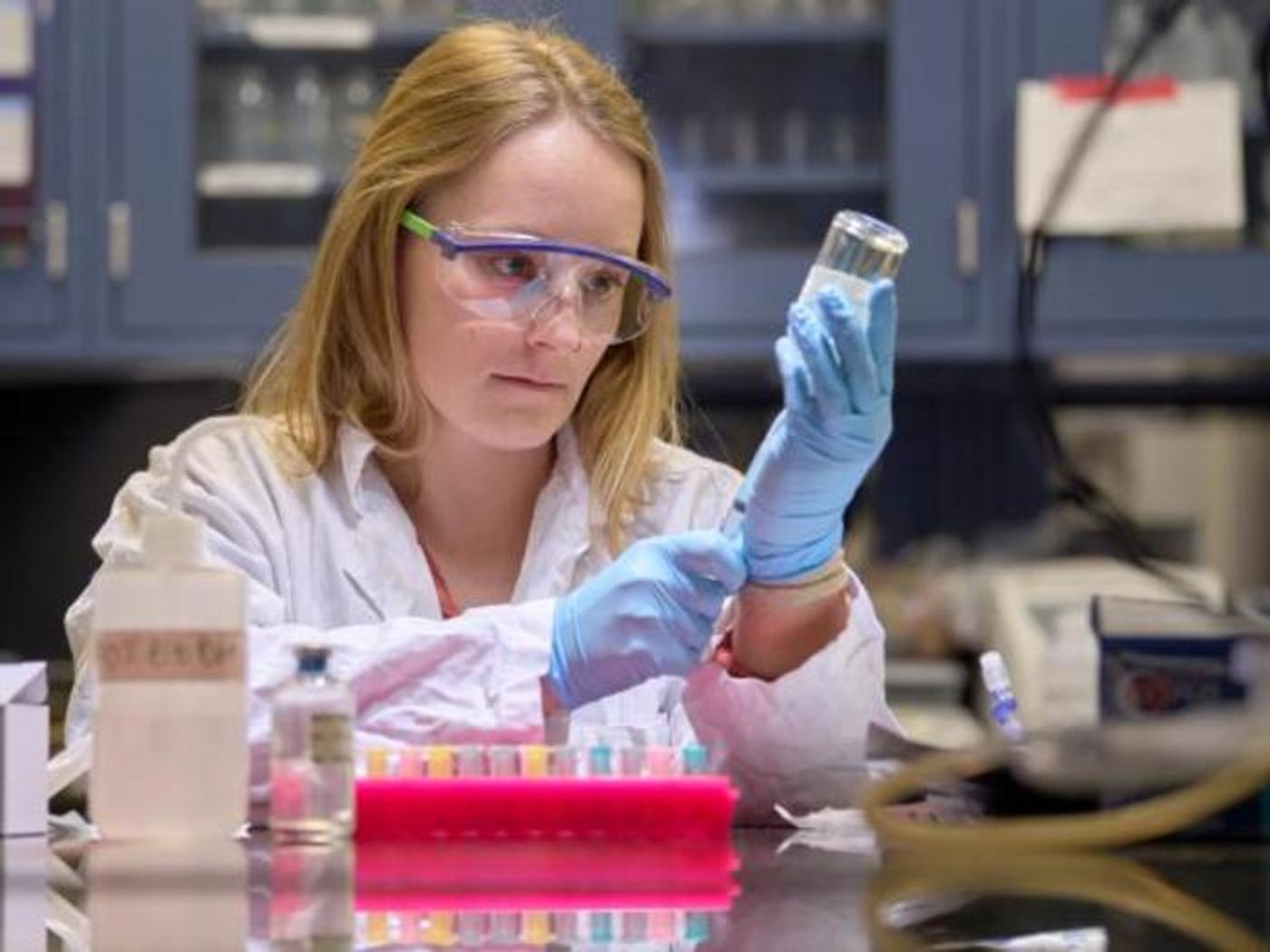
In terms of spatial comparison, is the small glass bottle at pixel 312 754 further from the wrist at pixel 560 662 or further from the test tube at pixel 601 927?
the wrist at pixel 560 662

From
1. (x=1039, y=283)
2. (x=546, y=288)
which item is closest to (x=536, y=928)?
→ (x=546, y=288)

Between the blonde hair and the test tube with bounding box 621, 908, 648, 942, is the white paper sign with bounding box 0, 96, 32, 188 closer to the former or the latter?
the blonde hair

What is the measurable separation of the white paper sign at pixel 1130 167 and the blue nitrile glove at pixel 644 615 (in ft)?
5.55

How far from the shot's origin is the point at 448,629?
1.90 metres

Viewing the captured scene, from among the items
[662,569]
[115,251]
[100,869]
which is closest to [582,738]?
[662,569]

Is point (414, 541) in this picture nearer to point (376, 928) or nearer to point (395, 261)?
point (395, 261)

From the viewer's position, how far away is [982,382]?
12.5 ft

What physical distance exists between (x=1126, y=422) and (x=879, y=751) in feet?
6.53

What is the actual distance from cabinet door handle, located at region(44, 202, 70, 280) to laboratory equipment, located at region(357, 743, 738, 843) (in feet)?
7.14

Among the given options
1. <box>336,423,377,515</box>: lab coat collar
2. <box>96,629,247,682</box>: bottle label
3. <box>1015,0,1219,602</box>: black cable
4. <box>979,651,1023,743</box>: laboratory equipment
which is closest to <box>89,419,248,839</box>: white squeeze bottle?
<box>96,629,247,682</box>: bottle label

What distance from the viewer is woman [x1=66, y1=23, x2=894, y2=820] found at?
189 centimetres

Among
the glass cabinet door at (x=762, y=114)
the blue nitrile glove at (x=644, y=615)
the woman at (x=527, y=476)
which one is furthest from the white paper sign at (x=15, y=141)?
the blue nitrile glove at (x=644, y=615)

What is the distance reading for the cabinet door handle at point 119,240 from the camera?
3.54 m

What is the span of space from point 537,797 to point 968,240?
218cm
